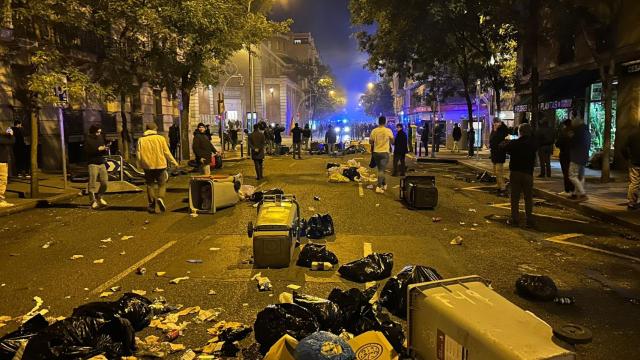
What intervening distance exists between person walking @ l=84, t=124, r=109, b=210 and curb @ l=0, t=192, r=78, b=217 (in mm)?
1489

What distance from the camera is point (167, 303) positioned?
550cm

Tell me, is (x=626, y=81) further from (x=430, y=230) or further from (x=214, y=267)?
(x=214, y=267)

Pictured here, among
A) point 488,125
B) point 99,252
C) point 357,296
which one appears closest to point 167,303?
point 357,296

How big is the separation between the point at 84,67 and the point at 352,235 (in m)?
17.2

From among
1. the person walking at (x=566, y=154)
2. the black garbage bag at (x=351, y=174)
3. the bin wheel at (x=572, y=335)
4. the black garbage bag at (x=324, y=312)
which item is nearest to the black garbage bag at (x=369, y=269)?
the black garbage bag at (x=324, y=312)

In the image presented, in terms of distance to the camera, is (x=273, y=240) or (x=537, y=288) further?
(x=273, y=240)

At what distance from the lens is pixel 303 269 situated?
671cm

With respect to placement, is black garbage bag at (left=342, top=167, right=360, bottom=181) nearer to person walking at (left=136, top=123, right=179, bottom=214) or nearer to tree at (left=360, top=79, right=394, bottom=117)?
person walking at (left=136, top=123, right=179, bottom=214)

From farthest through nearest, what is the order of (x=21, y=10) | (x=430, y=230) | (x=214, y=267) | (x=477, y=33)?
1. (x=477, y=33)
2. (x=21, y=10)
3. (x=430, y=230)
4. (x=214, y=267)

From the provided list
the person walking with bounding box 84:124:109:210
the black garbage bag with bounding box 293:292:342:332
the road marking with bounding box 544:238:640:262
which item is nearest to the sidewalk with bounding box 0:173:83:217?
the person walking with bounding box 84:124:109:210

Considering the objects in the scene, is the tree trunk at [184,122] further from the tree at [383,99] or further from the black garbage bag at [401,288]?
the tree at [383,99]

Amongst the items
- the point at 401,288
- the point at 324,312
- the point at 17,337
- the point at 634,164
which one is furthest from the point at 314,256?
the point at 634,164

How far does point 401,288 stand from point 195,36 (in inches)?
630

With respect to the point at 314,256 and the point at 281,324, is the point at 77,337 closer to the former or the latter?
the point at 281,324
